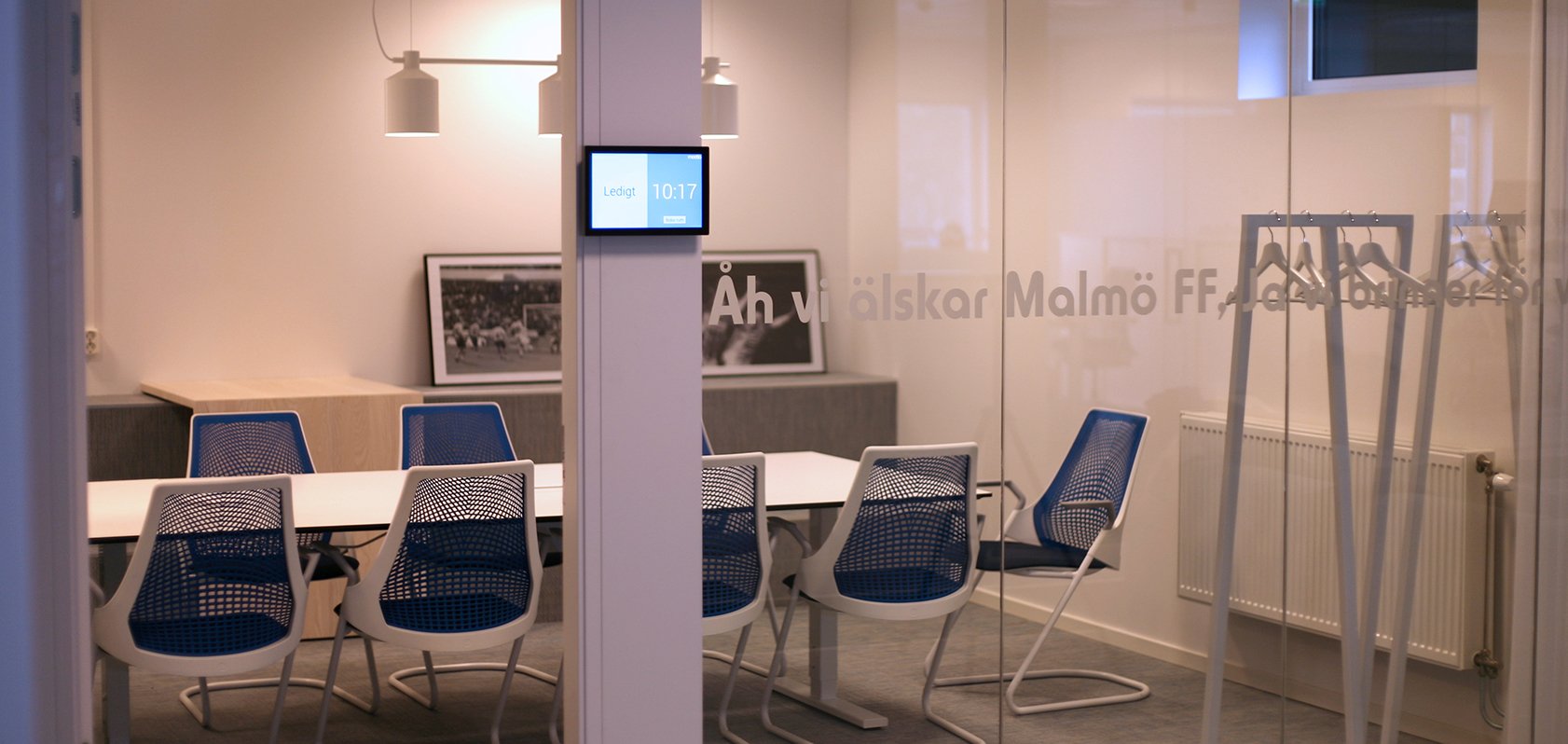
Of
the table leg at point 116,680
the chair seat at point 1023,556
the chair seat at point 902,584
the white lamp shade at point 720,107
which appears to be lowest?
the table leg at point 116,680

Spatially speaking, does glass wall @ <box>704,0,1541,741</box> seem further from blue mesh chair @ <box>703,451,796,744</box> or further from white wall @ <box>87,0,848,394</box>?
white wall @ <box>87,0,848,394</box>

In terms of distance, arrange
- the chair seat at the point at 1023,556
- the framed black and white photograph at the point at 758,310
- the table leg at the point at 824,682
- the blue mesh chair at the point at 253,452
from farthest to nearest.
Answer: the blue mesh chair at the point at 253,452 < the chair seat at the point at 1023,556 < the table leg at the point at 824,682 < the framed black and white photograph at the point at 758,310

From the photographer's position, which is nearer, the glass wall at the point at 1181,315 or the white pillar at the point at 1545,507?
the glass wall at the point at 1181,315

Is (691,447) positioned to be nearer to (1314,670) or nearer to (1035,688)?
(1035,688)

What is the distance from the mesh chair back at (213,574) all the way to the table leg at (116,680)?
0.57m

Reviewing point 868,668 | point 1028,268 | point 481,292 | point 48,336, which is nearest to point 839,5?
point 1028,268

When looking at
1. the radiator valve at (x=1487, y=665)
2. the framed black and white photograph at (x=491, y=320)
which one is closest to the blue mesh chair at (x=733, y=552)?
the radiator valve at (x=1487, y=665)

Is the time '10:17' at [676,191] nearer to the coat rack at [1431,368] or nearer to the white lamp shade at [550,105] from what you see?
the coat rack at [1431,368]

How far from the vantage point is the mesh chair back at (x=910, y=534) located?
383 centimetres

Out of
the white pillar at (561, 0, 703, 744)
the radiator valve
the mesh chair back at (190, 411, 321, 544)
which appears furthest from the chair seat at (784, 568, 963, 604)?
the mesh chair back at (190, 411, 321, 544)

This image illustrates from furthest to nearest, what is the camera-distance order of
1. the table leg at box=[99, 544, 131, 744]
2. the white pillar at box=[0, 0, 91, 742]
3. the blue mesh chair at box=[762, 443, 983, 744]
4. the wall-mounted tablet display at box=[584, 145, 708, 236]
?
1. the table leg at box=[99, 544, 131, 744]
2. the blue mesh chair at box=[762, 443, 983, 744]
3. the wall-mounted tablet display at box=[584, 145, 708, 236]
4. the white pillar at box=[0, 0, 91, 742]

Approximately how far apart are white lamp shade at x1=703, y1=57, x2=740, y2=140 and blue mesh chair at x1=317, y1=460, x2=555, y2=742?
3.80 ft

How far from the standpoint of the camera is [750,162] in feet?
11.9

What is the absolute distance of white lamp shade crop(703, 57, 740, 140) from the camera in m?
3.59
